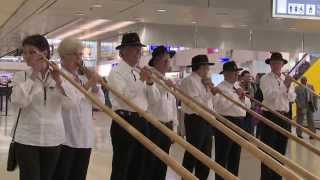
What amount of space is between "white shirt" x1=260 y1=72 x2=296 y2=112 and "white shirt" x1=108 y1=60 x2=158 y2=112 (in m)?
1.76

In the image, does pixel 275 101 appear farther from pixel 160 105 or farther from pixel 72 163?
pixel 72 163

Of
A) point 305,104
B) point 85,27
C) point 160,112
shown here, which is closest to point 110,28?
point 85,27

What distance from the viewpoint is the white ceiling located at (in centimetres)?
672

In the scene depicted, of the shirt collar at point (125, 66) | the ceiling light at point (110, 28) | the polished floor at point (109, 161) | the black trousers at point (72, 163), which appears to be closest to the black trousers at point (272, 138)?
the polished floor at point (109, 161)

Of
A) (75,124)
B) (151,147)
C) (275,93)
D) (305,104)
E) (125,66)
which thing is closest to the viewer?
(151,147)

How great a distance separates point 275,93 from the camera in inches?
232

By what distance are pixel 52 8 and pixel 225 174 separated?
5.44 meters

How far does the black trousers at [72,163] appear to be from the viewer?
391 centimetres

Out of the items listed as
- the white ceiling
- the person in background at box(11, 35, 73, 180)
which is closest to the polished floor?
the white ceiling

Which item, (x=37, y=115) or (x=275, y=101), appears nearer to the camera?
(x=37, y=115)

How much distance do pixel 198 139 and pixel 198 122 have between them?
174 millimetres

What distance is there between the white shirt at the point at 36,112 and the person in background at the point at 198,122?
7.44ft

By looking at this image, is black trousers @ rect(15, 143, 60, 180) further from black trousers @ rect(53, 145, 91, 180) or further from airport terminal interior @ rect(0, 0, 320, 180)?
black trousers @ rect(53, 145, 91, 180)

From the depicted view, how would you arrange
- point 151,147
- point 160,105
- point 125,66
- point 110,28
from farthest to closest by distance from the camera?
point 110,28 → point 160,105 → point 125,66 → point 151,147
